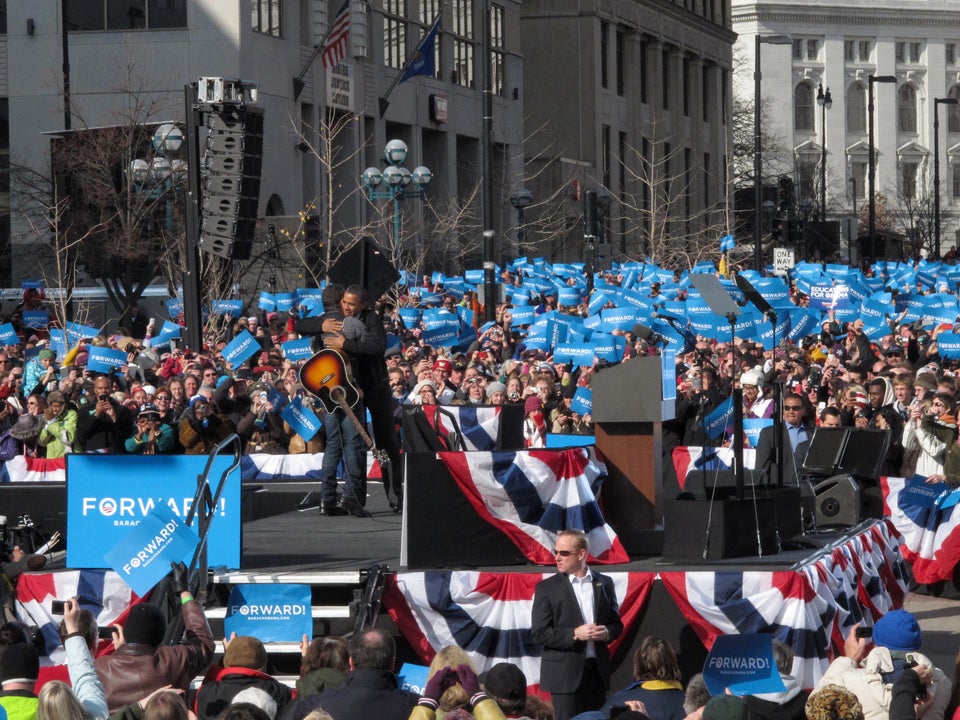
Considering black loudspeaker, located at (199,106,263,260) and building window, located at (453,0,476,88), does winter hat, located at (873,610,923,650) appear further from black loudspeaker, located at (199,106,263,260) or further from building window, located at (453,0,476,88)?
building window, located at (453,0,476,88)

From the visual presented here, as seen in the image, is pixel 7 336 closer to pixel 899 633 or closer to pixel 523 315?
pixel 523 315

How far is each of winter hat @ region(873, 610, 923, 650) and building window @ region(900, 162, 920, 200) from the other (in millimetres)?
119273

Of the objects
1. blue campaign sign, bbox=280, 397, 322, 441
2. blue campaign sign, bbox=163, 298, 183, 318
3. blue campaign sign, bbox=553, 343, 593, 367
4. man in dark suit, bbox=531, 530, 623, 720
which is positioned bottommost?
man in dark suit, bbox=531, 530, 623, 720

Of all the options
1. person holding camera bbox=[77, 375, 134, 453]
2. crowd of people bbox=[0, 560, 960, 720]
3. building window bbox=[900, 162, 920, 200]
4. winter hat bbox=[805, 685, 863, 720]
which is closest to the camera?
winter hat bbox=[805, 685, 863, 720]

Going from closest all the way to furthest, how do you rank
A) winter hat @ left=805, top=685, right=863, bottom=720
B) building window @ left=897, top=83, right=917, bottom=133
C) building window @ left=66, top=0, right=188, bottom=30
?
1. winter hat @ left=805, top=685, right=863, bottom=720
2. building window @ left=66, top=0, right=188, bottom=30
3. building window @ left=897, top=83, right=917, bottom=133

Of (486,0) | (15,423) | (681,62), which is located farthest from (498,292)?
(681,62)

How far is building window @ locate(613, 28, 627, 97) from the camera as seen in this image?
82.6m

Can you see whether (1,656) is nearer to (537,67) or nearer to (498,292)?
(498,292)

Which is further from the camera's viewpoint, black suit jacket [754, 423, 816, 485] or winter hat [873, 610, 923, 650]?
black suit jacket [754, 423, 816, 485]

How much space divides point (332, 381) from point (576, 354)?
922 centimetres

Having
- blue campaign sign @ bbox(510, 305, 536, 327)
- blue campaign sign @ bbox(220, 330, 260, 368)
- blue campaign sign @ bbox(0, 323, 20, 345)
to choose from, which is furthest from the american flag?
blue campaign sign @ bbox(220, 330, 260, 368)

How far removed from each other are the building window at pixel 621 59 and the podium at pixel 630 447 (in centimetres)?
7055

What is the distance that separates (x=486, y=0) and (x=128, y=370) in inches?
290

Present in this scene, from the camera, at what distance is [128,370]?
2253 cm
